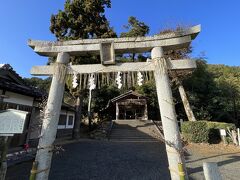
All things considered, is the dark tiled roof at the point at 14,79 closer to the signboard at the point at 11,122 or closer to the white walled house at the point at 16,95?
the white walled house at the point at 16,95

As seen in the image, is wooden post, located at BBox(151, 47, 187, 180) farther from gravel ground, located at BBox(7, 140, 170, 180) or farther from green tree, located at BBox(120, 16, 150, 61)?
green tree, located at BBox(120, 16, 150, 61)

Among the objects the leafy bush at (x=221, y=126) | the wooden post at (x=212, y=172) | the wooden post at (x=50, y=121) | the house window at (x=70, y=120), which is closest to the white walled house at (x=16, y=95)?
the wooden post at (x=50, y=121)

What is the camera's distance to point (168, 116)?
402cm

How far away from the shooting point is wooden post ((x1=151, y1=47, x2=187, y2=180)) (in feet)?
12.2

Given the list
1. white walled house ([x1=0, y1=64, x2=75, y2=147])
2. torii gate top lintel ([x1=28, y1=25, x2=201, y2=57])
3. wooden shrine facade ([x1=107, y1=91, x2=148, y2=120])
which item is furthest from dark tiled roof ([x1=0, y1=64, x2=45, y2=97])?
wooden shrine facade ([x1=107, y1=91, x2=148, y2=120])

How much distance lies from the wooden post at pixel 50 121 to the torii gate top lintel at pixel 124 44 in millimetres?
295

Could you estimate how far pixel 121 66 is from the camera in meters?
4.70

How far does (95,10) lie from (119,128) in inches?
457

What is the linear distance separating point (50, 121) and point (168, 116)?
2.80 metres

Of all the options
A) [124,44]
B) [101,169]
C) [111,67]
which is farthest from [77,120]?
[124,44]

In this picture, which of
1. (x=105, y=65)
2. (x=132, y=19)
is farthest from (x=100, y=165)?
(x=132, y=19)

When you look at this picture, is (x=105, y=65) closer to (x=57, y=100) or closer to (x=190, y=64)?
(x=57, y=100)

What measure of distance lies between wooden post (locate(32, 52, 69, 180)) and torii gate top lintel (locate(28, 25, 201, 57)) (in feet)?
0.97

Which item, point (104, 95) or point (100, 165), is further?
point (104, 95)
